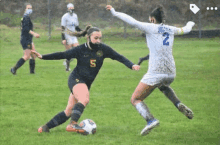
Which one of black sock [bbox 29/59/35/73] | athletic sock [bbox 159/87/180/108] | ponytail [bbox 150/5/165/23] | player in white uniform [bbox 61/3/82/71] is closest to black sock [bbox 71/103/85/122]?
athletic sock [bbox 159/87/180/108]

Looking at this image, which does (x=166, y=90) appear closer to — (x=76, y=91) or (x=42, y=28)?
(x=76, y=91)

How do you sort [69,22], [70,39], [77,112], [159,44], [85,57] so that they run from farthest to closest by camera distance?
1. [69,22]
2. [70,39]
3. [85,57]
4. [159,44]
5. [77,112]

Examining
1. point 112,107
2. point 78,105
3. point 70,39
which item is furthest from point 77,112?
point 70,39

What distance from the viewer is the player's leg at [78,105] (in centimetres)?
688

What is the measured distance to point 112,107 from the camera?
9.83m

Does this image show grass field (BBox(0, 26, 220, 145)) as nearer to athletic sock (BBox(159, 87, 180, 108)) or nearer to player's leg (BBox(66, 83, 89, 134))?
player's leg (BBox(66, 83, 89, 134))

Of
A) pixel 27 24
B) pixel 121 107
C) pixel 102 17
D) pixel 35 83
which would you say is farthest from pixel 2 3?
pixel 121 107

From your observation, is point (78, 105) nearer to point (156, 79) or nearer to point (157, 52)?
point (156, 79)

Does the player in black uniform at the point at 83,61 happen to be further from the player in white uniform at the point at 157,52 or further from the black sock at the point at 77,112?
the player in white uniform at the point at 157,52

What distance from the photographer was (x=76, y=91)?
23.3 ft

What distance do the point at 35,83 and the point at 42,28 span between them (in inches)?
810

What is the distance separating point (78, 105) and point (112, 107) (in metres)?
2.96

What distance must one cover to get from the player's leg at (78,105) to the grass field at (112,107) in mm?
171

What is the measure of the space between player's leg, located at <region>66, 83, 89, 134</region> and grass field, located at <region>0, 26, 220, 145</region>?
0.56 feet
